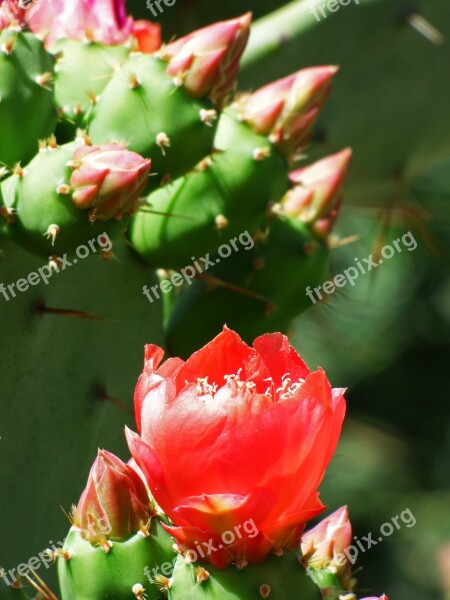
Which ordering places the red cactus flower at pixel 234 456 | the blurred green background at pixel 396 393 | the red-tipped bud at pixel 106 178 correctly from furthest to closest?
1. the blurred green background at pixel 396 393
2. the red-tipped bud at pixel 106 178
3. the red cactus flower at pixel 234 456

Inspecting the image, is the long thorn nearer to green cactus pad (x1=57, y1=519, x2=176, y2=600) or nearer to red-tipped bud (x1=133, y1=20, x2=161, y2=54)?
Result: red-tipped bud (x1=133, y1=20, x2=161, y2=54)

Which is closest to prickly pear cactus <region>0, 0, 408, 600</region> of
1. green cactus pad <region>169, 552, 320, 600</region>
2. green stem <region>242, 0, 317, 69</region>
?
green cactus pad <region>169, 552, 320, 600</region>

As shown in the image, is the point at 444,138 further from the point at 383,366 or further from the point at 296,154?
the point at 383,366

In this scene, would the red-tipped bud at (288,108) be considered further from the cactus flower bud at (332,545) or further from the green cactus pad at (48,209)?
the cactus flower bud at (332,545)

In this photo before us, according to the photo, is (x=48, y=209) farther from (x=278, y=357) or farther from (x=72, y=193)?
(x=278, y=357)

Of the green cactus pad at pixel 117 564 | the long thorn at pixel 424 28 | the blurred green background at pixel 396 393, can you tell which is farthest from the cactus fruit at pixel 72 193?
the blurred green background at pixel 396 393

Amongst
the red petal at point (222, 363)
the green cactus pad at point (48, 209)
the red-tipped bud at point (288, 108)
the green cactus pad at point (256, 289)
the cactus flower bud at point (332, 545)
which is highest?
the green cactus pad at point (48, 209)
